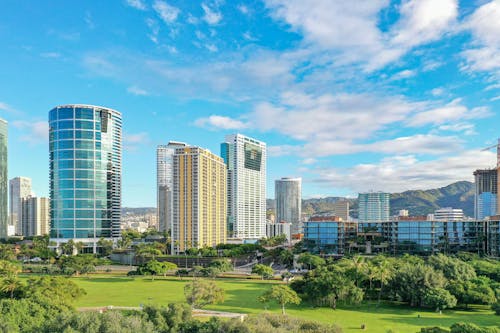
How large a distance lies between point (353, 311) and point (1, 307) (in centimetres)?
3764

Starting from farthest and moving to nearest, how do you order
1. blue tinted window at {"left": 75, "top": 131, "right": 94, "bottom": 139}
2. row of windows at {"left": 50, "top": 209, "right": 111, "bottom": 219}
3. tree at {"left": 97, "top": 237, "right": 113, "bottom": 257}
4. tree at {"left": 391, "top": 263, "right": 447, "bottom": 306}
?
1. row of windows at {"left": 50, "top": 209, "right": 111, "bottom": 219}
2. blue tinted window at {"left": 75, "top": 131, "right": 94, "bottom": 139}
3. tree at {"left": 97, "top": 237, "right": 113, "bottom": 257}
4. tree at {"left": 391, "top": 263, "right": 447, "bottom": 306}

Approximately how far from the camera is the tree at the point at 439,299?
4684 centimetres

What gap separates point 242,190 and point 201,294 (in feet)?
481

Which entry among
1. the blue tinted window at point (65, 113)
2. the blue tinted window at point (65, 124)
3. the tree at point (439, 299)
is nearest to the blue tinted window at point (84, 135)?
the blue tinted window at point (65, 124)

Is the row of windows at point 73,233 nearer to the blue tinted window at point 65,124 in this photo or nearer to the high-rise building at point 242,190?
the blue tinted window at point 65,124

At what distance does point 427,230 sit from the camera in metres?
92.8

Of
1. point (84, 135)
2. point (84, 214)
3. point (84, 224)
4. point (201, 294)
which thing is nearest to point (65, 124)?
point (84, 135)

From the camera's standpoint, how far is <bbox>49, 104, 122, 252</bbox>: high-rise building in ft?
438

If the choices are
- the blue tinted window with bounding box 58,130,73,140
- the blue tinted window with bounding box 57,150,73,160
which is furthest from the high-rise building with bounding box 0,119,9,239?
the blue tinted window with bounding box 57,150,73,160

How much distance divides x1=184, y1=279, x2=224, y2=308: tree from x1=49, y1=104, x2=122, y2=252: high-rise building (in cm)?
10246

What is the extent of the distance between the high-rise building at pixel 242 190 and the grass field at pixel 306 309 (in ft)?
387

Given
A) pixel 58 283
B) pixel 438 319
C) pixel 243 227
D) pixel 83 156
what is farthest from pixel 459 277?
pixel 243 227

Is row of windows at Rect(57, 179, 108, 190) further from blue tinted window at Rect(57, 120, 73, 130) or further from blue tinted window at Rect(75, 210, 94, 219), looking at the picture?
blue tinted window at Rect(57, 120, 73, 130)

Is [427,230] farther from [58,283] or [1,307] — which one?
[1,307]
